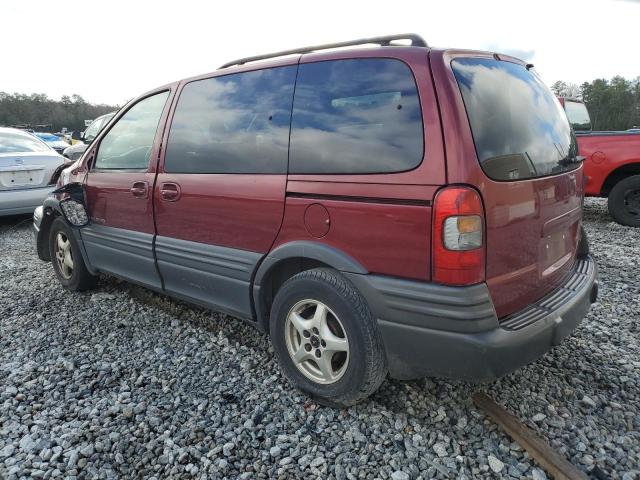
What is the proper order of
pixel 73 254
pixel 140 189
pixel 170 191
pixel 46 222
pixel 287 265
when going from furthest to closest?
pixel 46 222
pixel 73 254
pixel 140 189
pixel 170 191
pixel 287 265

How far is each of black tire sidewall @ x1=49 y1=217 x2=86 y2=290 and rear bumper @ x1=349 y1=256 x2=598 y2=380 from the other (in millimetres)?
3028

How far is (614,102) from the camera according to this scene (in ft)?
132

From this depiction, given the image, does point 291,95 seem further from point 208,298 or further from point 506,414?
point 506,414

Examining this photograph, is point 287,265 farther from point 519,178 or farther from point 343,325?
point 519,178

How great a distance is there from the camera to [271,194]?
249 centimetres

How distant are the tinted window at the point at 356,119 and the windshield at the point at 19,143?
265 inches

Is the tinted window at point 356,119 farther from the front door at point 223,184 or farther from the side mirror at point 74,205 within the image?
the side mirror at point 74,205

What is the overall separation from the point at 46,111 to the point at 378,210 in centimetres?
6742

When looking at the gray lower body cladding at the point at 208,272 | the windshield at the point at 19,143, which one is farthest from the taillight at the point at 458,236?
the windshield at the point at 19,143

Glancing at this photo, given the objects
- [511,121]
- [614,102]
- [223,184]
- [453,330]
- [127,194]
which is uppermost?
[614,102]

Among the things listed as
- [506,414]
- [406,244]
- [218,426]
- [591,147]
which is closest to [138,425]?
[218,426]

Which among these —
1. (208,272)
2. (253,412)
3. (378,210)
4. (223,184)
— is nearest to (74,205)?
(208,272)

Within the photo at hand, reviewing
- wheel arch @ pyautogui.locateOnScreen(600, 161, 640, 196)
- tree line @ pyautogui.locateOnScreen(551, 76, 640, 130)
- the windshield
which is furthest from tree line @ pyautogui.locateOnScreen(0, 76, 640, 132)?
the windshield

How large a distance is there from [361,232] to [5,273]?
184 inches
